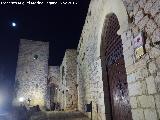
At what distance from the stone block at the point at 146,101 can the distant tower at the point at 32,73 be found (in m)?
17.5

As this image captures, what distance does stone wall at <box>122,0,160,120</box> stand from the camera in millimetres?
2439

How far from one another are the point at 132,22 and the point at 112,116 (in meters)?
2.83

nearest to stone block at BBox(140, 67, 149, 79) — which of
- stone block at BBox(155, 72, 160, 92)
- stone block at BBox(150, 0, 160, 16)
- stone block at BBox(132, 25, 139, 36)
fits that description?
stone block at BBox(155, 72, 160, 92)

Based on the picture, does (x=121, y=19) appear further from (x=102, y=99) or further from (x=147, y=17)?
(x=102, y=99)

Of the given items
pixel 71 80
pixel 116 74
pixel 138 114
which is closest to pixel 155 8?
pixel 138 114

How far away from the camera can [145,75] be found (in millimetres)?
2705

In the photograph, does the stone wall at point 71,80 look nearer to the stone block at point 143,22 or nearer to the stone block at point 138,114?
the stone block at point 138,114

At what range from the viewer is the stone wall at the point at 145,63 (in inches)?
96.0

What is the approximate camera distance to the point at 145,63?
8.82 feet

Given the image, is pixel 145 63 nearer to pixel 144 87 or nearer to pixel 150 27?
pixel 144 87

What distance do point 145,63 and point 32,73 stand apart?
60.8ft

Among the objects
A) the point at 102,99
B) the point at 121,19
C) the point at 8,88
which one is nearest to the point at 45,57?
the point at 8,88

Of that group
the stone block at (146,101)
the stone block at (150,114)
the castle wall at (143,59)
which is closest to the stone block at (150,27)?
the castle wall at (143,59)

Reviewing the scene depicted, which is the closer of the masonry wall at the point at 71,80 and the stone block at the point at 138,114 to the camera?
the stone block at the point at 138,114
